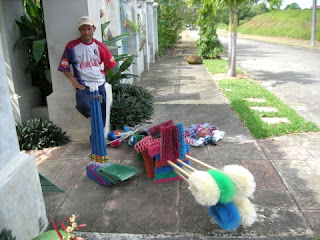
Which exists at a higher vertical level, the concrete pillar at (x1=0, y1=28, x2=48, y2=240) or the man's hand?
the man's hand

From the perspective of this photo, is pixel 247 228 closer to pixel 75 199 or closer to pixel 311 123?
pixel 75 199

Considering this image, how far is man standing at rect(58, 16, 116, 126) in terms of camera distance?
14.4 feet

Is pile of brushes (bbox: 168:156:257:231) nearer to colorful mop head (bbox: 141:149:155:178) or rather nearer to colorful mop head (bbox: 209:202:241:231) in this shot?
colorful mop head (bbox: 209:202:241:231)

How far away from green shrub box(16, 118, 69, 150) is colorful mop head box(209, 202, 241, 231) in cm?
310

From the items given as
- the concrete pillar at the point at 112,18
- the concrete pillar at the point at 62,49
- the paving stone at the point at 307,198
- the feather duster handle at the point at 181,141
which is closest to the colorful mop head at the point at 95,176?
the feather duster handle at the point at 181,141

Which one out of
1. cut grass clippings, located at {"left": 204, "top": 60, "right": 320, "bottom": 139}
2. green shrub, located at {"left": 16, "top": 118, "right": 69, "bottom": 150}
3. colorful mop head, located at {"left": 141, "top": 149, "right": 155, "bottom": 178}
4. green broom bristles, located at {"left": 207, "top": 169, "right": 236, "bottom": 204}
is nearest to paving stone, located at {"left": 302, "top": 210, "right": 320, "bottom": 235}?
green broom bristles, located at {"left": 207, "top": 169, "right": 236, "bottom": 204}

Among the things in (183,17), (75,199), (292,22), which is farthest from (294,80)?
(292,22)

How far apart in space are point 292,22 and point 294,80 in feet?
97.2

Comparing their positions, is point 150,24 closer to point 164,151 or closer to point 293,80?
point 293,80

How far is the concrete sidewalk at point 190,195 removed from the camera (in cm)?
296

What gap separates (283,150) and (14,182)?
3.63 meters

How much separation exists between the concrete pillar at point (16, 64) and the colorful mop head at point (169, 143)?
2925 mm

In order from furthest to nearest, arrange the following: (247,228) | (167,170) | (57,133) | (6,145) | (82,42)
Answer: (57,133) < (82,42) < (167,170) < (247,228) < (6,145)

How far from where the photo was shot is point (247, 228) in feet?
9.71
